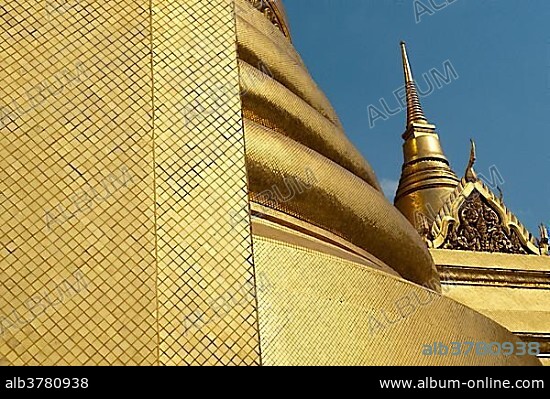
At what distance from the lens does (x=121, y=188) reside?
4.58 ft

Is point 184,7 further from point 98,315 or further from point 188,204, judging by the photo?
point 98,315

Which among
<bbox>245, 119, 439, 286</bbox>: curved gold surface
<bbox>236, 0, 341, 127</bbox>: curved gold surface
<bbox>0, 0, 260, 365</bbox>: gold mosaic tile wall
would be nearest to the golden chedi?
<bbox>0, 0, 260, 365</bbox>: gold mosaic tile wall

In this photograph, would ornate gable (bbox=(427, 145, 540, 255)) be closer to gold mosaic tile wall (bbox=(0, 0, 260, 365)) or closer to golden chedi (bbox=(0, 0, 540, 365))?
golden chedi (bbox=(0, 0, 540, 365))

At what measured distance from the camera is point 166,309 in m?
1.30

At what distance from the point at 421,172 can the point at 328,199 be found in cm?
422

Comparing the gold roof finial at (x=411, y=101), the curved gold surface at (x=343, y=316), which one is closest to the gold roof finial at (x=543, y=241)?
the gold roof finial at (x=411, y=101)

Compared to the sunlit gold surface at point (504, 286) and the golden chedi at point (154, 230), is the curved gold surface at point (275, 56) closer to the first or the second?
the golden chedi at point (154, 230)

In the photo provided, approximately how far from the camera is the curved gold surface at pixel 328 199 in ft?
6.79

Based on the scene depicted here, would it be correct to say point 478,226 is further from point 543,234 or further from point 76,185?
point 76,185

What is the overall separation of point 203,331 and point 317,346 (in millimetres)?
339

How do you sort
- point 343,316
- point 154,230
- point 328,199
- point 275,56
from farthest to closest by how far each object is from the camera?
1. point 275,56
2. point 328,199
3. point 343,316
4. point 154,230

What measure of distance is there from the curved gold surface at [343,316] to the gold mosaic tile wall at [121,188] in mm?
213

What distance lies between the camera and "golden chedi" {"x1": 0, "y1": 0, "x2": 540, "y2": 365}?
1.27 meters
